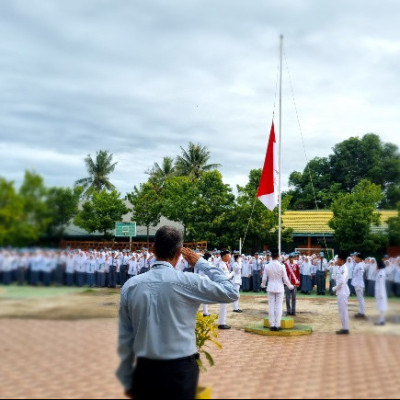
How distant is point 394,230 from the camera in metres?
2.42

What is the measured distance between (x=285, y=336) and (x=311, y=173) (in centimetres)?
387

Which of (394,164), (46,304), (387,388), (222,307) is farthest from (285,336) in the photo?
(46,304)

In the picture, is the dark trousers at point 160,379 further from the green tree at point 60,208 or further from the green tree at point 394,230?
the green tree at point 394,230

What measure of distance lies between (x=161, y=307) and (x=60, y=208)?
61cm

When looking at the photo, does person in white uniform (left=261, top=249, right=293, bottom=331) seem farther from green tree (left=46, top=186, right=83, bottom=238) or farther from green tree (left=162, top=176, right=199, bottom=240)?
green tree (left=46, top=186, right=83, bottom=238)

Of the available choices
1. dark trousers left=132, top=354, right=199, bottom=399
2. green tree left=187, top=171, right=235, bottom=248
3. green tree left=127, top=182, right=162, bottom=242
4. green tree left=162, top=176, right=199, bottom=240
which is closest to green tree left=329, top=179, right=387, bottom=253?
dark trousers left=132, top=354, right=199, bottom=399

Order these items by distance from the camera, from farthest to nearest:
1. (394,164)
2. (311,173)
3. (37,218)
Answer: (311,173) → (394,164) → (37,218)

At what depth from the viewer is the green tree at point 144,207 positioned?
3.92m

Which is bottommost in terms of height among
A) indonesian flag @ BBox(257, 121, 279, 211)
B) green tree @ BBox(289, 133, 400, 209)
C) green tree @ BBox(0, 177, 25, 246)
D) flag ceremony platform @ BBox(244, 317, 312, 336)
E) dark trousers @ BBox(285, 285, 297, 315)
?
flag ceremony platform @ BBox(244, 317, 312, 336)

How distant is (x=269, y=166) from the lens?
7.15m

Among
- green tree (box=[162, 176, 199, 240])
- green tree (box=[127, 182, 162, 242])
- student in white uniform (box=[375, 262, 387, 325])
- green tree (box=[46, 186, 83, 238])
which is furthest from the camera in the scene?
green tree (box=[162, 176, 199, 240])

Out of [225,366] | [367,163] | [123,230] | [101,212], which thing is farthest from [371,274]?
[225,366]

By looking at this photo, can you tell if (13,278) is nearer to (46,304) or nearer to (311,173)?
(46,304)

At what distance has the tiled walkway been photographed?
237 cm
